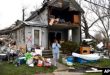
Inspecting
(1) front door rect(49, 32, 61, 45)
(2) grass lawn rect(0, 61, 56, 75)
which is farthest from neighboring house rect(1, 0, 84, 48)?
(2) grass lawn rect(0, 61, 56, 75)

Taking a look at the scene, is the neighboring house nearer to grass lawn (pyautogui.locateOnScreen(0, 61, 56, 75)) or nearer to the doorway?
the doorway

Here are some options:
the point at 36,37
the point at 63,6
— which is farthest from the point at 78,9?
the point at 36,37

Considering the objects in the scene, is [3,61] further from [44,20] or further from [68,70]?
[44,20]

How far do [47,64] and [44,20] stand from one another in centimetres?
1201

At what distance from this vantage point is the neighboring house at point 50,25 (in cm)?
2962

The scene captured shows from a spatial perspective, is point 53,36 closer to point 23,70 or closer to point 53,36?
point 53,36

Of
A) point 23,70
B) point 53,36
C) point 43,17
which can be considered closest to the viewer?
point 23,70

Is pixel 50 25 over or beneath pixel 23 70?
over

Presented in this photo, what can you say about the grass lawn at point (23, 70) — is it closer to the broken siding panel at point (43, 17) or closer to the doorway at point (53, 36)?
the broken siding panel at point (43, 17)

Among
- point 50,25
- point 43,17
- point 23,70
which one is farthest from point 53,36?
point 23,70

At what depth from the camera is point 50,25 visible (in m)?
30.6

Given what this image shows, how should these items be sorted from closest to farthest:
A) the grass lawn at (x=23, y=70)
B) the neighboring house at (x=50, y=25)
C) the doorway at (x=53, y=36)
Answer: the grass lawn at (x=23, y=70), the neighboring house at (x=50, y=25), the doorway at (x=53, y=36)

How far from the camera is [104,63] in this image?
2259 centimetres

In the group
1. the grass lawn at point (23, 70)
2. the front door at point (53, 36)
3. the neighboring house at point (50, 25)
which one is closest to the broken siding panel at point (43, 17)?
the neighboring house at point (50, 25)
